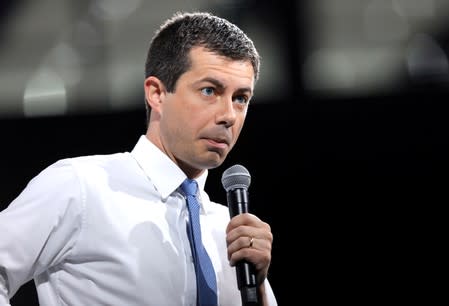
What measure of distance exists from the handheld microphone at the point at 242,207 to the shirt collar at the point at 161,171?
181 mm

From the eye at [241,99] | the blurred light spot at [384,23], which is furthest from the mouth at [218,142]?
the blurred light spot at [384,23]

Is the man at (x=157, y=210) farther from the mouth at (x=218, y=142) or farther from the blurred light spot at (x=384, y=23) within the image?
the blurred light spot at (x=384, y=23)

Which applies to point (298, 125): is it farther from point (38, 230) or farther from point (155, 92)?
point (38, 230)

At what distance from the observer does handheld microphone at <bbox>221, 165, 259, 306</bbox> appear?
4.08 feet

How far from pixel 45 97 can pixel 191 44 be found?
1270mm

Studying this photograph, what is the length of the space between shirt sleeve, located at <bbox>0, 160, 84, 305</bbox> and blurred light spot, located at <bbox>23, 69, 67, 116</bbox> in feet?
4.07

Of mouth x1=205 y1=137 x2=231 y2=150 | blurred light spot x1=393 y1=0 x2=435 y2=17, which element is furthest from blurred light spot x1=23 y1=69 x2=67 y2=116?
blurred light spot x1=393 y1=0 x2=435 y2=17

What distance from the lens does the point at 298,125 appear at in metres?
2.63

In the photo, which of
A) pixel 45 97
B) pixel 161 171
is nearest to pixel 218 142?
pixel 161 171

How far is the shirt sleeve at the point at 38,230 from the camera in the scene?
1.37 meters

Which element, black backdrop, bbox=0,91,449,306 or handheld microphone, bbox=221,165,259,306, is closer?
handheld microphone, bbox=221,165,259,306

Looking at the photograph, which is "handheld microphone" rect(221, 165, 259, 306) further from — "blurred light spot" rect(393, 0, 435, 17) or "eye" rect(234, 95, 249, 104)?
"blurred light spot" rect(393, 0, 435, 17)

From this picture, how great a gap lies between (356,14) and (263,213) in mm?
926

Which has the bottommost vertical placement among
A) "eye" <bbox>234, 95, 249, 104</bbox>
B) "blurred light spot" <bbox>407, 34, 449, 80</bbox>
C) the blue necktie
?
the blue necktie
